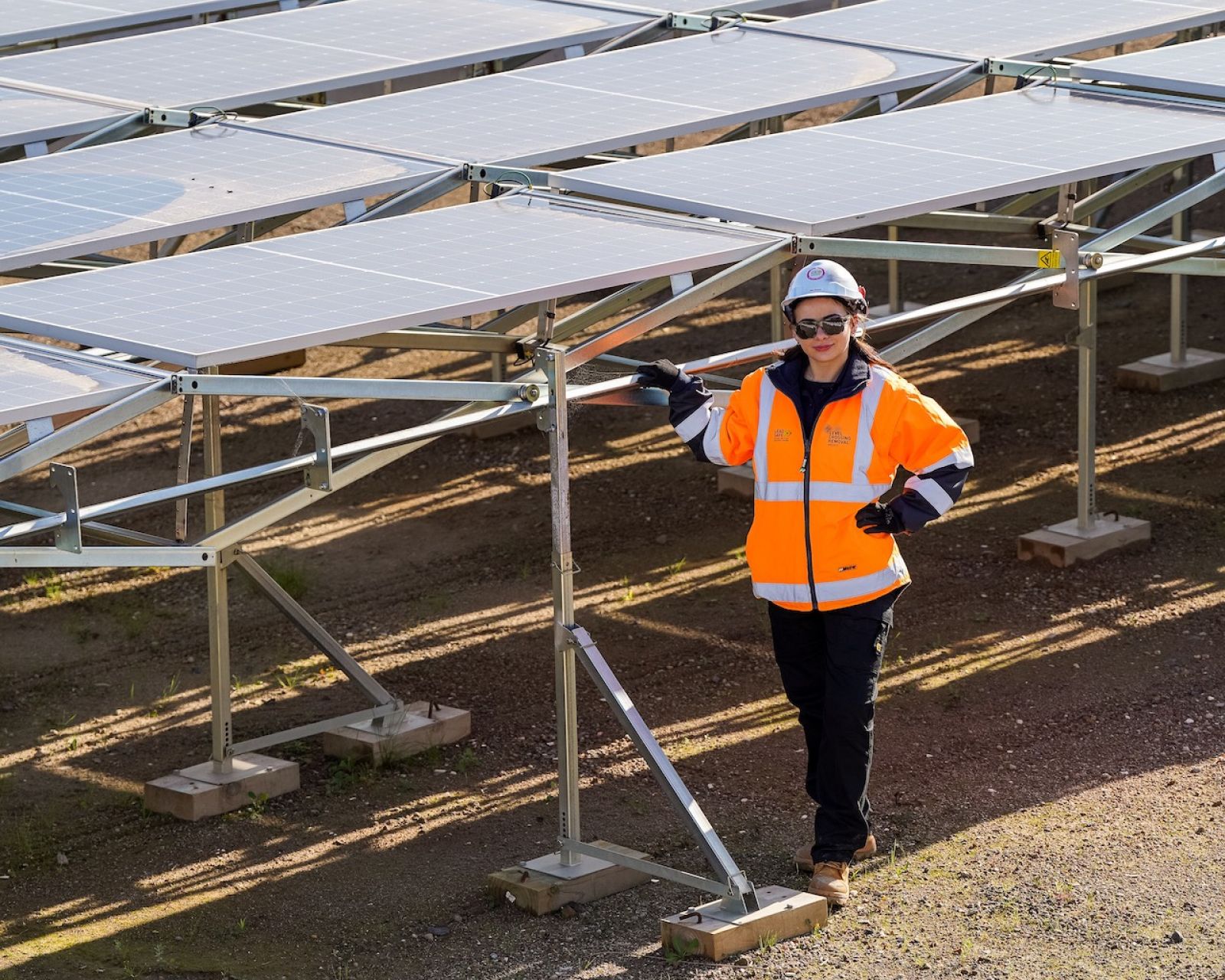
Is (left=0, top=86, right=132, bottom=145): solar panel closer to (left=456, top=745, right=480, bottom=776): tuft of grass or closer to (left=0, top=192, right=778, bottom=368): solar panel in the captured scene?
(left=0, top=192, right=778, bottom=368): solar panel

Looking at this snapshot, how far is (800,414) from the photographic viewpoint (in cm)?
655

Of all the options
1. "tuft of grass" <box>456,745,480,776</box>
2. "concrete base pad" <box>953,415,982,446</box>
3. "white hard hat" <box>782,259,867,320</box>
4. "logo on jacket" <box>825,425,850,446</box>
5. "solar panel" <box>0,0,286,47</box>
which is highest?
"solar panel" <box>0,0,286,47</box>

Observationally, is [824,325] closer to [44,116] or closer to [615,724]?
[615,724]

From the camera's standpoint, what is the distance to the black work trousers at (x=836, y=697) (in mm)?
6582

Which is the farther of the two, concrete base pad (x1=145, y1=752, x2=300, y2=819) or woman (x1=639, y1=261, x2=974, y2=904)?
concrete base pad (x1=145, y1=752, x2=300, y2=819)

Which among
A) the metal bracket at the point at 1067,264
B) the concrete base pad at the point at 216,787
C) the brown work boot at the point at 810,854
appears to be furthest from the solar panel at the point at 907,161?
the concrete base pad at the point at 216,787

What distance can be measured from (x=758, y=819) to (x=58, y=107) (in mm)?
4943

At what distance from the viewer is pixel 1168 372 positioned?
1257 centimetres

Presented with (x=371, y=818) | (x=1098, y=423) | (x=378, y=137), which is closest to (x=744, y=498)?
(x=1098, y=423)

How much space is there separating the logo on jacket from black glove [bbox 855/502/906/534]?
221 millimetres

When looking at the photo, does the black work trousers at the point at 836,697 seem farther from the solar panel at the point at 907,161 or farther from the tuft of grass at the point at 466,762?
the tuft of grass at the point at 466,762

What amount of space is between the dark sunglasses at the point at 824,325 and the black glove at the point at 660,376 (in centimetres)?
45

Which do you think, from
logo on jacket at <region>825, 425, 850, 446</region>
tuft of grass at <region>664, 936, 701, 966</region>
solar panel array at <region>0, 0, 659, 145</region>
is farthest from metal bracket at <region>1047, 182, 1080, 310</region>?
solar panel array at <region>0, 0, 659, 145</region>

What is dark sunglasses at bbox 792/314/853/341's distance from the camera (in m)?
6.39
